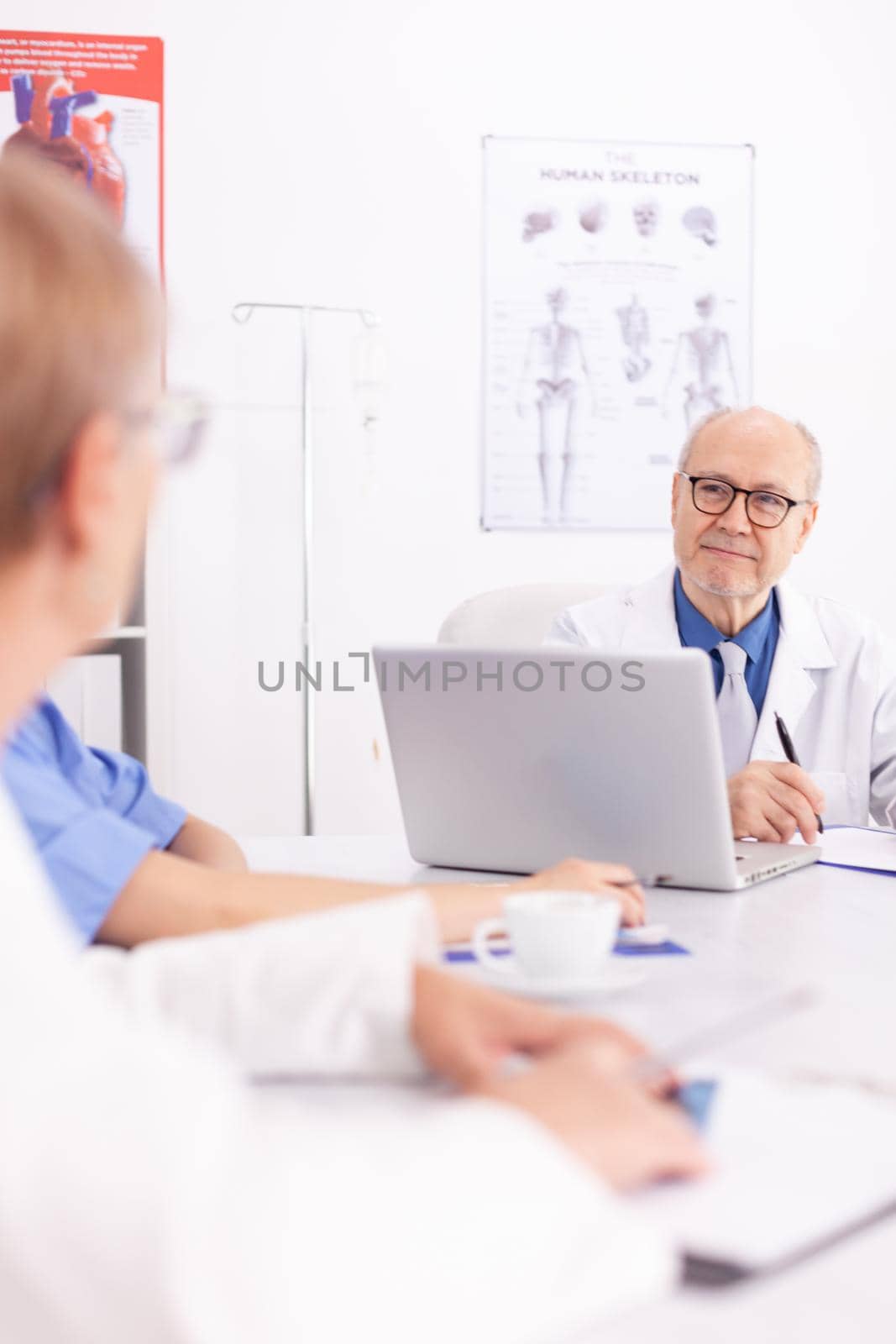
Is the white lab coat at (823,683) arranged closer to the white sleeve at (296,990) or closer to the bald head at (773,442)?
the bald head at (773,442)

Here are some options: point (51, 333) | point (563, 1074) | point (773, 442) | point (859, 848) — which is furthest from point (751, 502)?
point (51, 333)

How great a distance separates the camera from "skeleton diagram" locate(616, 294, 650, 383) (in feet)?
11.6

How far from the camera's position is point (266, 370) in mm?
3412

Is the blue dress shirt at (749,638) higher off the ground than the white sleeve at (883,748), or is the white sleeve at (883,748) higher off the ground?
the blue dress shirt at (749,638)

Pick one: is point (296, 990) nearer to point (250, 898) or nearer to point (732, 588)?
point (250, 898)

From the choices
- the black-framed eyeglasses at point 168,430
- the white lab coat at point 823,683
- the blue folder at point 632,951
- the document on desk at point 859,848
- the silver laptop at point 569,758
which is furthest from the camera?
the white lab coat at point 823,683

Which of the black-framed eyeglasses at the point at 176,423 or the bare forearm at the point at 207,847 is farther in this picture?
the bare forearm at the point at 207,847

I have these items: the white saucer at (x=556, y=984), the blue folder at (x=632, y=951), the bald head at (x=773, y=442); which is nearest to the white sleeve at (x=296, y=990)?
the white saucer at (x=556, y=984)

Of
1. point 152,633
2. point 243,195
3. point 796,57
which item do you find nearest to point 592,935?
point 152,633

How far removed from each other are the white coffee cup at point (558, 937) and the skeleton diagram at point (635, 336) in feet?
8.67

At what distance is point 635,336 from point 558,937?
8.93 ft

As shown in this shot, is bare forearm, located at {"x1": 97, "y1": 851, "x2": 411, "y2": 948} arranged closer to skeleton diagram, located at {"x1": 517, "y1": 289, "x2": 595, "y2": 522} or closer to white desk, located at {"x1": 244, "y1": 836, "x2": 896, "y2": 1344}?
white desk, located at {"x1": 244, "y1": 836, "x2": 896, "y2": 1344}

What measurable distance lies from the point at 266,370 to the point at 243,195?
406 millimetres

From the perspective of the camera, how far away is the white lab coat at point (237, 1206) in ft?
1.62
